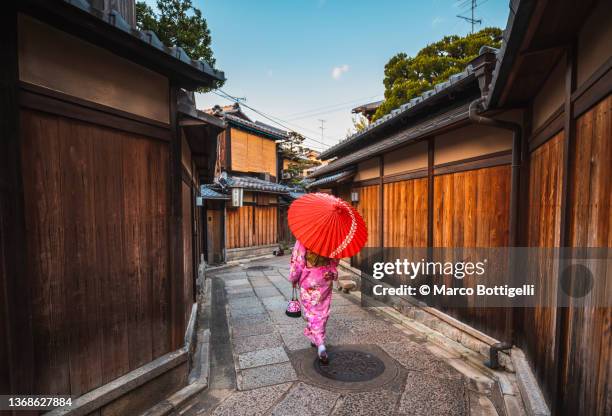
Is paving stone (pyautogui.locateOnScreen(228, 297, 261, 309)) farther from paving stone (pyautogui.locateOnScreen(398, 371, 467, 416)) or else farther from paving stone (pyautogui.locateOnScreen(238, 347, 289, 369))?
paving stone (pyautogui.locateOnScreen(398, 371, 467, 416))

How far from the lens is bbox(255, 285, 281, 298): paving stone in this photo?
8875 millimetres

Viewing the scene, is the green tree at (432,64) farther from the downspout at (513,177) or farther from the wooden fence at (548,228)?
the downspout at (513,177)

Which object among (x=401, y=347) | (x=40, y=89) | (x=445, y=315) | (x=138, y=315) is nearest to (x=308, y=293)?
(x=401, y=347)

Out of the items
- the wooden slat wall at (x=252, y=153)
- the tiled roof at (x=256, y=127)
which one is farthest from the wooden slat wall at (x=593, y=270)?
the wooden slat wall at (x=252, y=153)

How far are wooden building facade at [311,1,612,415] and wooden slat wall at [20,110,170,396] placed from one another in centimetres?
399

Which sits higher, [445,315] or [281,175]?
[281,175]

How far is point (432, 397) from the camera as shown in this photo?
3750 mm

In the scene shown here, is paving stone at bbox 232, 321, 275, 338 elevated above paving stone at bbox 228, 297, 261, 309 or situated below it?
above

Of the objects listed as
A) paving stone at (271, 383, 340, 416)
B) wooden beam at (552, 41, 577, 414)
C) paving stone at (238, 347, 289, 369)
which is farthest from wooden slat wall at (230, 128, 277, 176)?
wooden beam at (552, 41, 577, 414)

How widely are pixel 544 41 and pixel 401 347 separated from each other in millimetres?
4775

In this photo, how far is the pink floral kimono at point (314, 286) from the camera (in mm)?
4724

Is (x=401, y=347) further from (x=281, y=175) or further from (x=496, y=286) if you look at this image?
(x=281, y=175)

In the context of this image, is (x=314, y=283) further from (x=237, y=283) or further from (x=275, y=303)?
(x=237, y=283)

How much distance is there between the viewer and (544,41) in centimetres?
263
